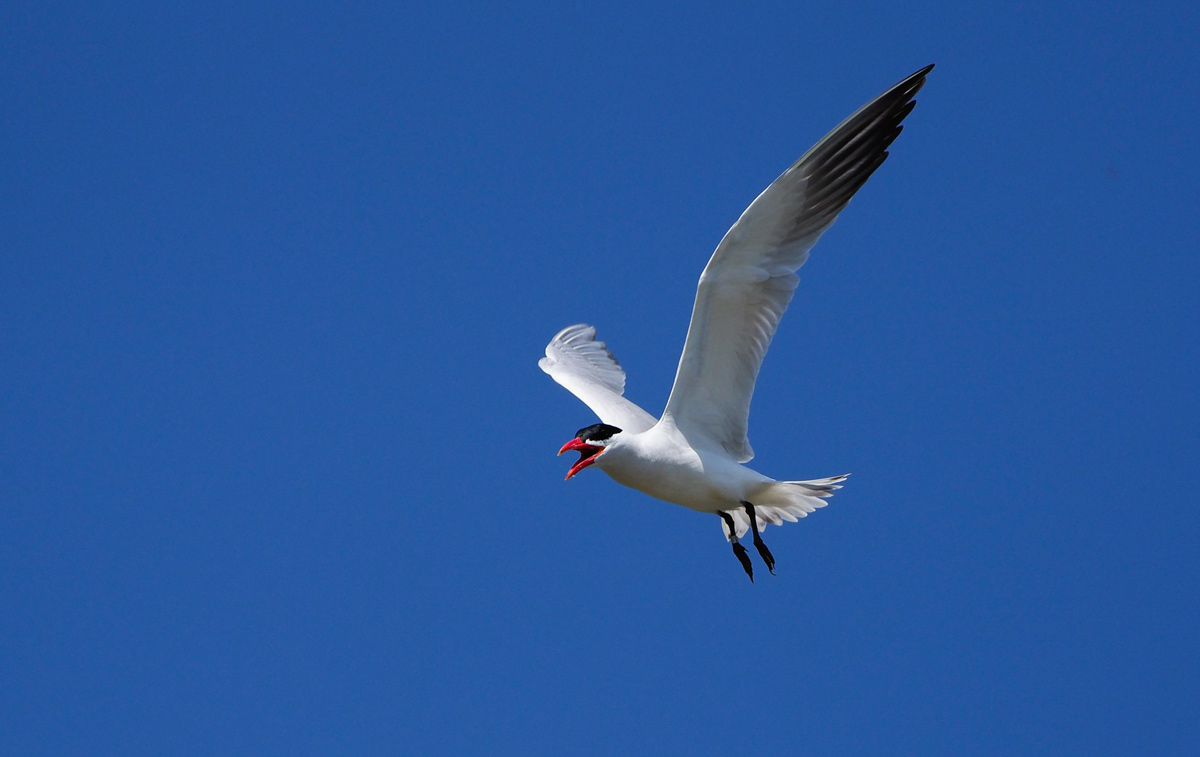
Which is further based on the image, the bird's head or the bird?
the bird's head

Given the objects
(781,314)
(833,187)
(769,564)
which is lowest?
(769,564)

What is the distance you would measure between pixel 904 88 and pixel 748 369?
2.18m

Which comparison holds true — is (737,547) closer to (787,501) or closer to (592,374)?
(787,501)

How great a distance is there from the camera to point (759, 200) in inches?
318

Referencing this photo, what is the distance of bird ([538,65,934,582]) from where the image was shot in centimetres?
815

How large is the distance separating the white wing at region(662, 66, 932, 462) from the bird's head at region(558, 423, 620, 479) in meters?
0.71

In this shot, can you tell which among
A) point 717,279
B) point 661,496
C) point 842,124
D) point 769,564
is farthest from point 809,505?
point 842,124

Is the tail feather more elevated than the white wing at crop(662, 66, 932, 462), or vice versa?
the white wing at crop(662, 66, 932, 462)

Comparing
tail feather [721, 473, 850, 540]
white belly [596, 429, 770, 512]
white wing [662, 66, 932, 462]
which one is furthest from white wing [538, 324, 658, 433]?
white wing [662, 66, 932, 462]

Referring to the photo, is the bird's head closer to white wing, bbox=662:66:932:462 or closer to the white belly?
the white belly

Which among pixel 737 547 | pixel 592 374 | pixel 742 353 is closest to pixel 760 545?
pixel 737 547

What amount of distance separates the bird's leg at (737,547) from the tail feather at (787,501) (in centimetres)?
8

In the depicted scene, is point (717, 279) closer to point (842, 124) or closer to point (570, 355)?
point (842, 124)

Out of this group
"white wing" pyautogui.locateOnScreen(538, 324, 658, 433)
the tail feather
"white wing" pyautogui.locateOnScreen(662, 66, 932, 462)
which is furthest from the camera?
"white wing" pyautogui.locateOnScreen(538, 324, 658, 433)
